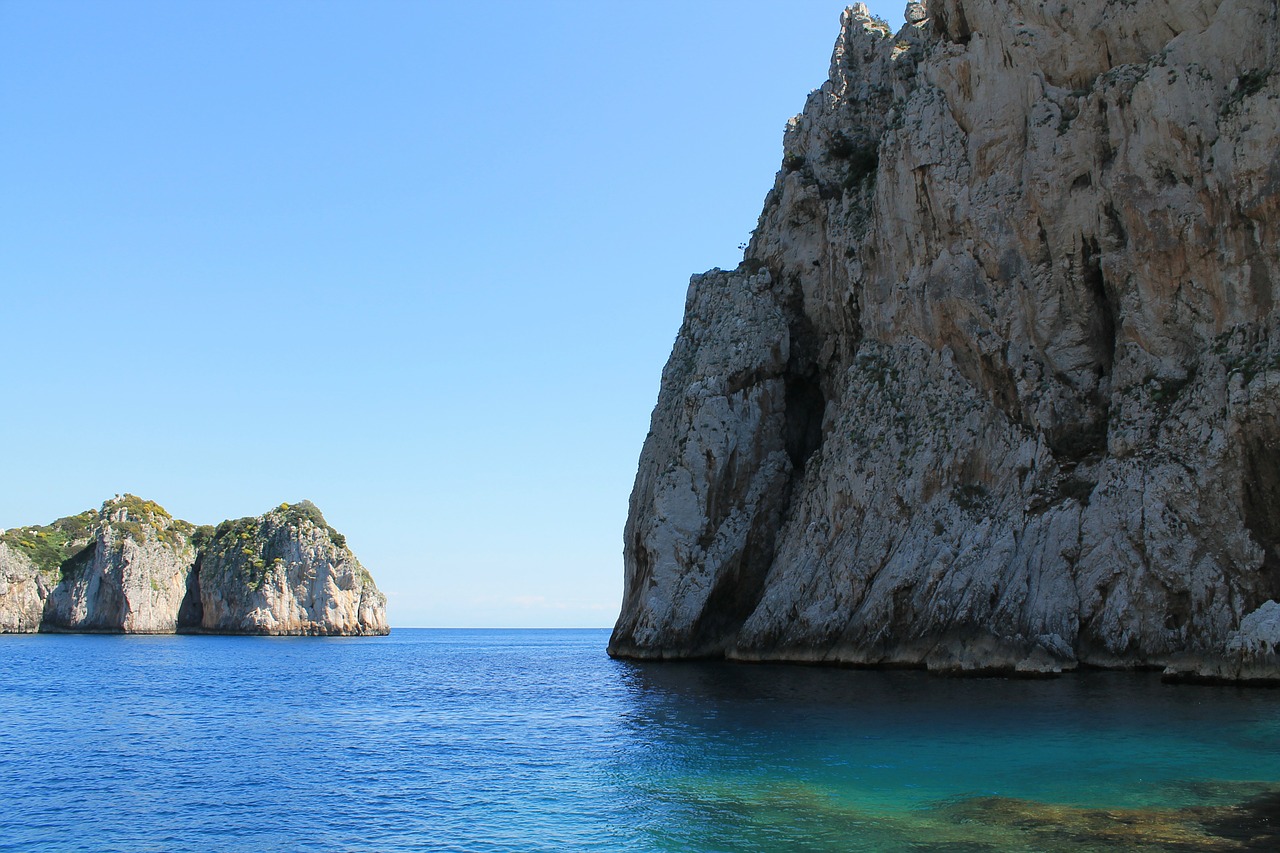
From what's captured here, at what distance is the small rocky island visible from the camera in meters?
124

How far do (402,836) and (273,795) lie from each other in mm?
5807

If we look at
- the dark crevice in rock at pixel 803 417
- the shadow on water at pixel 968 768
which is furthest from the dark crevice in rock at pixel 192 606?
the shadow on water at pixel 968 768

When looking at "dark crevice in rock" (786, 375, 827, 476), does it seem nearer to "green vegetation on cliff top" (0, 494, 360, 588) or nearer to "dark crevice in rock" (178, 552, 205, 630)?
"green vegetation on cliff top" (0, 494, 360, 588)

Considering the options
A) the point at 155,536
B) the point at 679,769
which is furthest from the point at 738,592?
the point at 155,536

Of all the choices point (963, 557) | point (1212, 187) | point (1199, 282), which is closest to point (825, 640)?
point (963, 557)

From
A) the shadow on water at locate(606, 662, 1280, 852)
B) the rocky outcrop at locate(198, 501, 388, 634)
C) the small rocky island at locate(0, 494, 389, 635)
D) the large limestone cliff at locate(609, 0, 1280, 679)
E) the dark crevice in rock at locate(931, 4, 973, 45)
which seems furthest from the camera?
the rocky outcrop at locate(198, 501, 388, 634)

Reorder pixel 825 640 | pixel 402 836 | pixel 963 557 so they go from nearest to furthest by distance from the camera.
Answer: pixel 402 836 → pixel 963 557 → pixel 825 640

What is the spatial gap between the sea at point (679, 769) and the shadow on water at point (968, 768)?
8 cm

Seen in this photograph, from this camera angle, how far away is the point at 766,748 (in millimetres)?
24875

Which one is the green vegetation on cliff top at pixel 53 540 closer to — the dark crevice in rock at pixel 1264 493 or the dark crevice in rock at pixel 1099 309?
the dark crevice in rock at pixel 1099 309

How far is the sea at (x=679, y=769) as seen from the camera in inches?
664

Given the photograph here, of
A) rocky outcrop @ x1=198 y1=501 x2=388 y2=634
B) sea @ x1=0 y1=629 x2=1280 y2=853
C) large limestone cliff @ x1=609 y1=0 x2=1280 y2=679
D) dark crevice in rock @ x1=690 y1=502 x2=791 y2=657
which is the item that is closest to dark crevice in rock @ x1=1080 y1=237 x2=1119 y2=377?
large limestone cliff @ x1=609 y1=0 x2=1280 y2=679

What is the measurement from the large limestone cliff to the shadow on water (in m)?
5.96

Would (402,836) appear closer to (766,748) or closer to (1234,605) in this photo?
(766,748)
